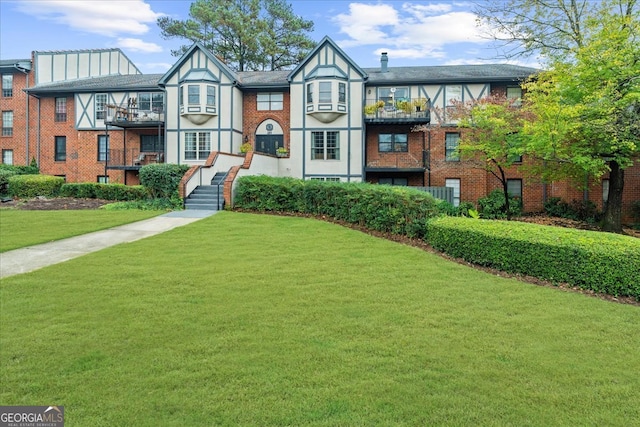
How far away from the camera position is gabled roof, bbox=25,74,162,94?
2616cm

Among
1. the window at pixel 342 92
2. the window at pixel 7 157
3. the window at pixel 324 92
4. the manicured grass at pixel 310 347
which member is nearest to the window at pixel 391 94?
the window at pixel 342 92

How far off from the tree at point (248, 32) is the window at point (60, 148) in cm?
1411

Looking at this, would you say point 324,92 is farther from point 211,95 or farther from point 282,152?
point 211,95

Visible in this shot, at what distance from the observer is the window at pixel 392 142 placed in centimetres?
2414

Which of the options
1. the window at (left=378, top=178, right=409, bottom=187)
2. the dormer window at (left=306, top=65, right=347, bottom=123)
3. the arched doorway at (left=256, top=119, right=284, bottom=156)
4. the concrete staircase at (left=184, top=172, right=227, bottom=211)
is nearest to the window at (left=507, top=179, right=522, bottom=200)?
the window at (left=378, top=178, right=409, bottom=187)

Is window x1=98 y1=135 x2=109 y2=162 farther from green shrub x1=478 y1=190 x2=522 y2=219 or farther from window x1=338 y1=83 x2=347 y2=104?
green shrub x1=478 y1=190 x2=522 y2=219

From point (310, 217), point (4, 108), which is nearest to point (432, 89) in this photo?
point (310, 217)

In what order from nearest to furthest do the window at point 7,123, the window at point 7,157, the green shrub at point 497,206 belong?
the green shrub at point 497,206, the window at point 7,123, the window at point 7,157

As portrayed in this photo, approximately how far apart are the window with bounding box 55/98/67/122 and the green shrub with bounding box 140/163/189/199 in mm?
14769

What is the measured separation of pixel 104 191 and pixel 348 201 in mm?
12593

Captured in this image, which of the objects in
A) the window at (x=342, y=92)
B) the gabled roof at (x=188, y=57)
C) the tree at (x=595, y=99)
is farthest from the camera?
the gabled roof at (x=188, y=57)

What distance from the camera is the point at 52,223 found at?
12.7 m

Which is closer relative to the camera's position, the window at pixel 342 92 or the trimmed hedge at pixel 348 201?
the trimmed hedge at pixel 348 201

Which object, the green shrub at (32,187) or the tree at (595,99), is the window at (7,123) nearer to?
the green shrub at (32,187)
